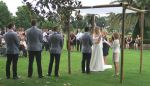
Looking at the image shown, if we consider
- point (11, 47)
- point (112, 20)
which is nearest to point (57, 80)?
point (11, 47)

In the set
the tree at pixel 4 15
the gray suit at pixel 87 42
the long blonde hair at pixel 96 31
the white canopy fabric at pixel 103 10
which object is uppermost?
the tree at pixel 4 15

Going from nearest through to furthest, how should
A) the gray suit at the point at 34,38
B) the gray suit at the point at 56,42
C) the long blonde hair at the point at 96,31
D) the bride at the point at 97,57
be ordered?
the gray suit at the point at 34,38, the gray suit at the point at 56,42, the long blonde hair at the point at 96,31, the bride at the point at 97,57

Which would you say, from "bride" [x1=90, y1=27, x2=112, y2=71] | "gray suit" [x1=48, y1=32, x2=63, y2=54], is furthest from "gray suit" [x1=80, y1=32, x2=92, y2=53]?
"gray suit" [x1=48, y1=32, x2=63, y2=54]

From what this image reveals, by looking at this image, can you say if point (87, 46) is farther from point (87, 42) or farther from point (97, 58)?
point (97, 58)

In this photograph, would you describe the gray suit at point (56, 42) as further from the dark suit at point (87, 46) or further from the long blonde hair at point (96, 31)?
the long blonde hair at point (96, 31)

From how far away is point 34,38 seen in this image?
1589 centimetres

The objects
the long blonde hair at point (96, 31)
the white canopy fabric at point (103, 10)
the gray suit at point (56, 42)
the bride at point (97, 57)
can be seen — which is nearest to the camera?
the gray suit at point (56, 42)

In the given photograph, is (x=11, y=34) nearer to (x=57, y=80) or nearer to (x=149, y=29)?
(x=57, y=80)

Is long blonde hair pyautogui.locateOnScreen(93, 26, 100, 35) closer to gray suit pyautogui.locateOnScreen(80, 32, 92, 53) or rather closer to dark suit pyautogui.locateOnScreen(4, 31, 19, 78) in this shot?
gray suit pyautogui.locateOnScreen(80, 32, 92, 53)

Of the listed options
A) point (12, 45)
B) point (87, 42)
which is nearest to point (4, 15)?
point (87, 42)

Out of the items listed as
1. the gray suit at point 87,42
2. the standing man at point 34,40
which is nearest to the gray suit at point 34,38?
the standing man at point 34,40

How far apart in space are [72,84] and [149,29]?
34101 mm

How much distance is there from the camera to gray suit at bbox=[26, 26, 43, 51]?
15820mm

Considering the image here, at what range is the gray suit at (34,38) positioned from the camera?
1582cm
